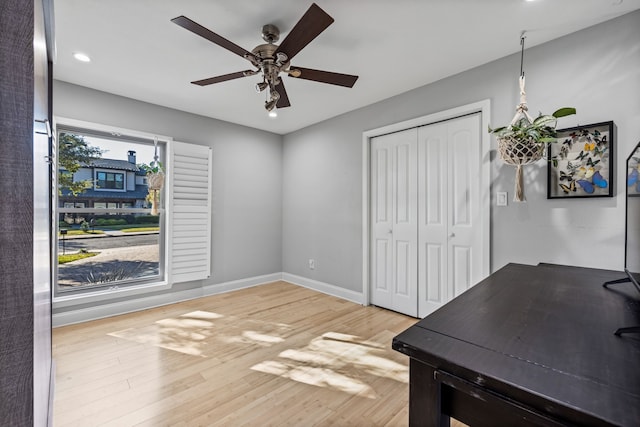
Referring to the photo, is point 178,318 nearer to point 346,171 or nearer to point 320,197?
point 320,197

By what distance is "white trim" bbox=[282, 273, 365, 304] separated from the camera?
3.74 meters

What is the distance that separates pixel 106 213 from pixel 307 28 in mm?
3149

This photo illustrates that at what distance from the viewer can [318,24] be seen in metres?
1.58

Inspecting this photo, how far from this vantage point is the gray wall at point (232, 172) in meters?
3.25

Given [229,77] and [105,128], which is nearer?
[229,77]

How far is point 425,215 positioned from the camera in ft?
10.1

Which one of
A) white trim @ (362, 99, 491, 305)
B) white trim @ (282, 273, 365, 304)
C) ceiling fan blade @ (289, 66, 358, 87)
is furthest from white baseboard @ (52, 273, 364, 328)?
ceiling fan blade @ (289, 66, 358, 87)

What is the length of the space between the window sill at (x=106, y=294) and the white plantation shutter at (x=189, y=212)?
214 millimetres

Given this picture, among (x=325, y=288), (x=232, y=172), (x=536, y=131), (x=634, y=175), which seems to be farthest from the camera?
(x=232, y=172)

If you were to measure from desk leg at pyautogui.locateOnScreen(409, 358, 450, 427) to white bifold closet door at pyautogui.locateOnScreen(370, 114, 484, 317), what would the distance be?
7.40ft

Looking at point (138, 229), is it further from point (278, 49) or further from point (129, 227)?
point (278, 49)

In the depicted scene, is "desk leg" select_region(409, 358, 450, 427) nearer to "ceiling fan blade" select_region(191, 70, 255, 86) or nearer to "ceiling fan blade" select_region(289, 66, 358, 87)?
"ceiling fan blade" select_region(289, 66, 358, 87)

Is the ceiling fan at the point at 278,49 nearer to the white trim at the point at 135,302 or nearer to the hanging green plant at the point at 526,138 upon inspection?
the hanging green plant at the point at 526,138

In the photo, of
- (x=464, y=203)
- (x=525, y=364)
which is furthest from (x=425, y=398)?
(x=464, y=203)
